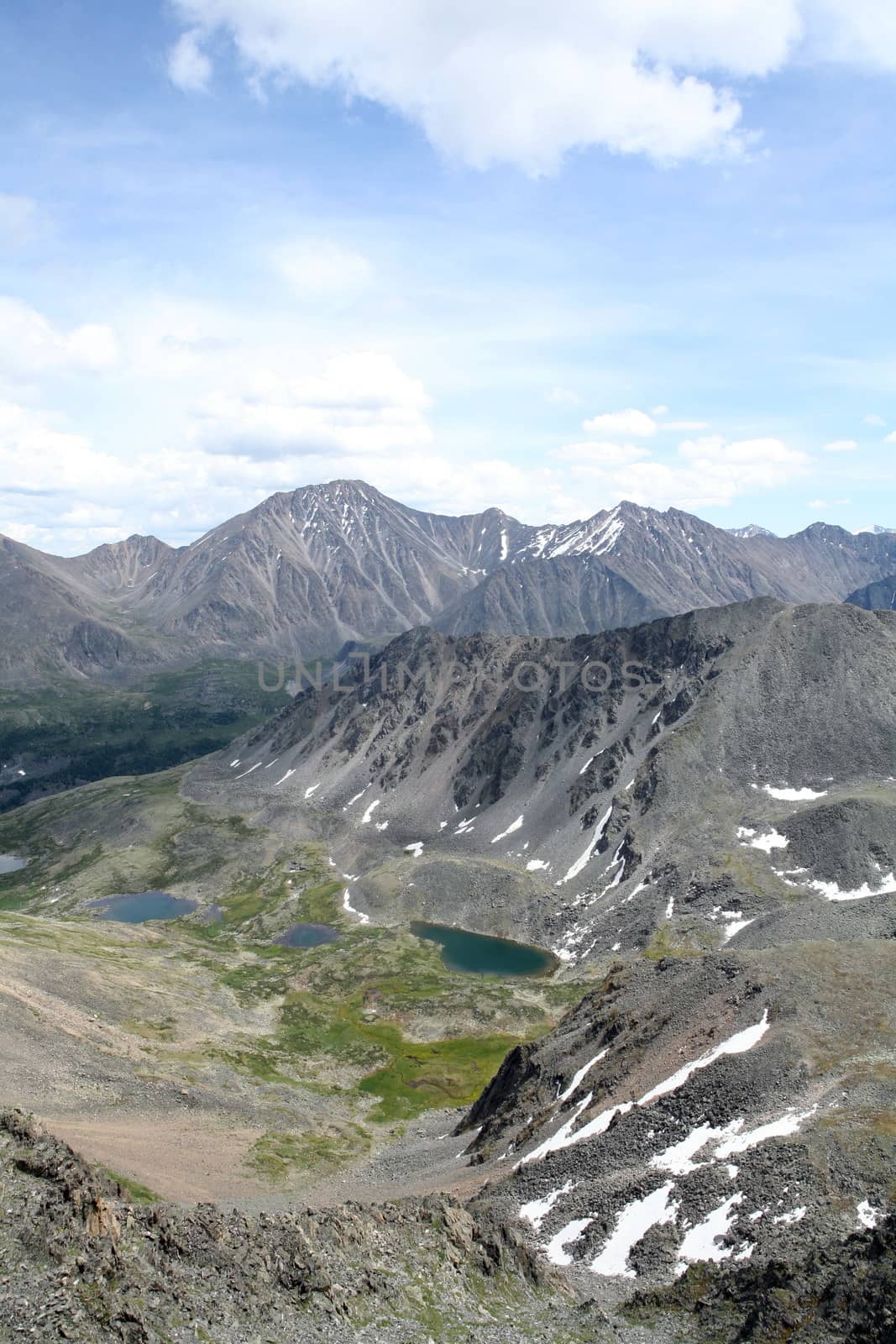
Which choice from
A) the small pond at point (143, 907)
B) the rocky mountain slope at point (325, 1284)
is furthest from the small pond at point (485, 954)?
the rocky mountain slope at point (325, 1284)

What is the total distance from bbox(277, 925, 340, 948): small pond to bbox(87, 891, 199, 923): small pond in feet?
91.8

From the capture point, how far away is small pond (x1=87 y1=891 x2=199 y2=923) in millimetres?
174125

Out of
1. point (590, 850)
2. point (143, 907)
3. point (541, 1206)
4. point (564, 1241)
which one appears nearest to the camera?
point (564, 1241)

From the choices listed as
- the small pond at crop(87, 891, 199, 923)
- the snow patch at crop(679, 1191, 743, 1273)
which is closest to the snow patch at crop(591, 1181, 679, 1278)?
the snow patch at crop(679, 1191, 743, 1273)

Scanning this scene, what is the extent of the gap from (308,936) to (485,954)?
1392 inches

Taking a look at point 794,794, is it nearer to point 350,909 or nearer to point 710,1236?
point 350,909

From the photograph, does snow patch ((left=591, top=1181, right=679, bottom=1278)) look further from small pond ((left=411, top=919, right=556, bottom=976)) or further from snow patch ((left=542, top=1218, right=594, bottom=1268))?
small pond ((left=411, top=919, right=556, bottom=976))

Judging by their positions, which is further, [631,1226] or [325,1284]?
[631,1226]

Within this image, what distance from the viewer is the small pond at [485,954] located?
137788mm

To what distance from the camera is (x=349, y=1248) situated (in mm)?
42219

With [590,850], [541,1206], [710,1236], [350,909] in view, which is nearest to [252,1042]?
[350,909]

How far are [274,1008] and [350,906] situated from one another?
46108 millimetres

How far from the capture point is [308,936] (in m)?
158

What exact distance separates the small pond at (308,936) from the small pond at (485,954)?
15980 mm
